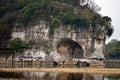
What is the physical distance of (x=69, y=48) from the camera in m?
68.4

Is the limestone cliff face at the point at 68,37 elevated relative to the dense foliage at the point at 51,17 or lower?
lower

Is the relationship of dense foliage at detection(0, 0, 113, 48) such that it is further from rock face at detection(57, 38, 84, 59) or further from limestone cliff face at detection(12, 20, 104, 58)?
rock face at detection(57, 38, 84, 59)

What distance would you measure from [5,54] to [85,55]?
15337mm

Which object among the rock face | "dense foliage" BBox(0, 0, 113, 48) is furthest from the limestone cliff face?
"dense foliage" BBox(0, 0, 113, 48)

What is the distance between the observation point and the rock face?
67438 millimetres

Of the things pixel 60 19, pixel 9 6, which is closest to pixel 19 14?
pixel 9 6

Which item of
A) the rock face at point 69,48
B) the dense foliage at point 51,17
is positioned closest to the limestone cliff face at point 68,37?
the rock face at point 69,48

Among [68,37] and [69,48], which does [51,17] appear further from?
[69,48]

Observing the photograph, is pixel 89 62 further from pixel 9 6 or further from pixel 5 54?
pixel 9 6

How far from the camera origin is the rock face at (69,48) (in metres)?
67.4

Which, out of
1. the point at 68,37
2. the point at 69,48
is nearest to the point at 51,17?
the point at 68,37

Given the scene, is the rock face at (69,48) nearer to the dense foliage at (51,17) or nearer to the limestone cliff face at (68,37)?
the limestone cliff face at (68,37)

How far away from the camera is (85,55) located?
66.2 meters

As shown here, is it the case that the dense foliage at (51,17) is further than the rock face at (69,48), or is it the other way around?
the rock face at (69,48)
